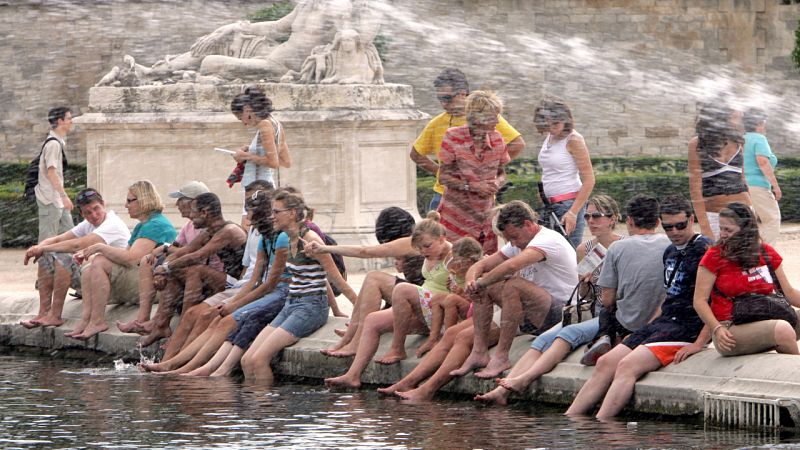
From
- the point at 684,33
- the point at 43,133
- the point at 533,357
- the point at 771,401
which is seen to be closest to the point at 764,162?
the point at 533,357

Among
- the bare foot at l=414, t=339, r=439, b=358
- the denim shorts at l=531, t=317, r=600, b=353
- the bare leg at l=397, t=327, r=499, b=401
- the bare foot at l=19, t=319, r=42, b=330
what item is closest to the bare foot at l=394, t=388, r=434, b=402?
the bare leg at l=397, t=327, r=499, b=401

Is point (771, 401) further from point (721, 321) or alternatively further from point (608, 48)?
point (608, 48)

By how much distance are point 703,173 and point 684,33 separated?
28989 mm

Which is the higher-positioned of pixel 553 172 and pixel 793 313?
pixel 553 172

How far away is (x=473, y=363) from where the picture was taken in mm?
9703

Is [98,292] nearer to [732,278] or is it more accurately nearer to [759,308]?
[732,278]

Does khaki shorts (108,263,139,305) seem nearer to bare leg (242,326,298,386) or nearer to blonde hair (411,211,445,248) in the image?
bare leg (242,326,298,386)

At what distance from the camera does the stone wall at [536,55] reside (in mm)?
38875

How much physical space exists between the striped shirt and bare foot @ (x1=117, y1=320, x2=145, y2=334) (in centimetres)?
141

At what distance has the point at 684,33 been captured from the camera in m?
39.1

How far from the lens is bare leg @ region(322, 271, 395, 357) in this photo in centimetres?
1053

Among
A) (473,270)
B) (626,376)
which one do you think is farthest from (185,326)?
(626,376)

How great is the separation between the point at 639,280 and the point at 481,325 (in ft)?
3.10

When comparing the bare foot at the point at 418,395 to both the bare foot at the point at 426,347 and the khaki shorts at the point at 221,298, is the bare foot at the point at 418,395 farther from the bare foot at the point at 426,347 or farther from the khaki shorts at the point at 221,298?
the khaki shorts at the point at 221,298
